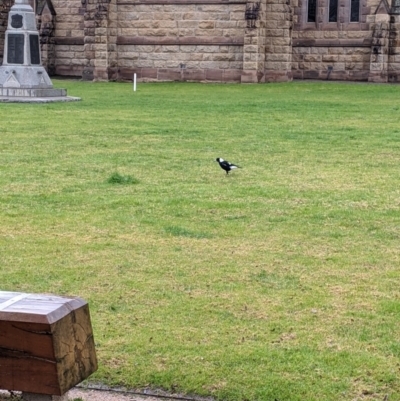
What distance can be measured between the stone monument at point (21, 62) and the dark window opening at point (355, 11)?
12742mm

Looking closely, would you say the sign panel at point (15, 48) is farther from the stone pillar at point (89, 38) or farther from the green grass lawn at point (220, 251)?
the stone pillar at point (89, 38)

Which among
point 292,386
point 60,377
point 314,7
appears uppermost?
point 314,7

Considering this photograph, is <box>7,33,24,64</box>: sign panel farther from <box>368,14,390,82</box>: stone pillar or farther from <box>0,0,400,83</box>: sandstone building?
<box>368,14,390,82</box>: stone pillar

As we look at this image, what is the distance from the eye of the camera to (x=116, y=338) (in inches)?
243

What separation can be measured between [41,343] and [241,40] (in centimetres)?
2994

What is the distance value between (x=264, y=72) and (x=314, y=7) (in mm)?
3230

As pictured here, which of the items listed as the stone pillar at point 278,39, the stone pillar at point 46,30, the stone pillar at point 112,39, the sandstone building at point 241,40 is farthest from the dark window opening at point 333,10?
the stone pillar at point 46,30

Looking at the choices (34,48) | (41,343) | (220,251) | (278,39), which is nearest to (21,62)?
(34,48)

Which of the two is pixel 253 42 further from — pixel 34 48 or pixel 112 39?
Answer: pixel 34 48

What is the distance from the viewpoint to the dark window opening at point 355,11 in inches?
1336

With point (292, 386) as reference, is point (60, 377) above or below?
above

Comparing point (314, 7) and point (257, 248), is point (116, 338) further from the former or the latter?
point (314, 7)

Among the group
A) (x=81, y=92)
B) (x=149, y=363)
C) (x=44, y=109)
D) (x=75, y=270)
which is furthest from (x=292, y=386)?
(x=81, y=92)

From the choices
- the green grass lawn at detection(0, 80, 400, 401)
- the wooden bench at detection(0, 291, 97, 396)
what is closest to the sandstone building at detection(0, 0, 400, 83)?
the green grass lawn at detection(0, 80, 400, 401)
